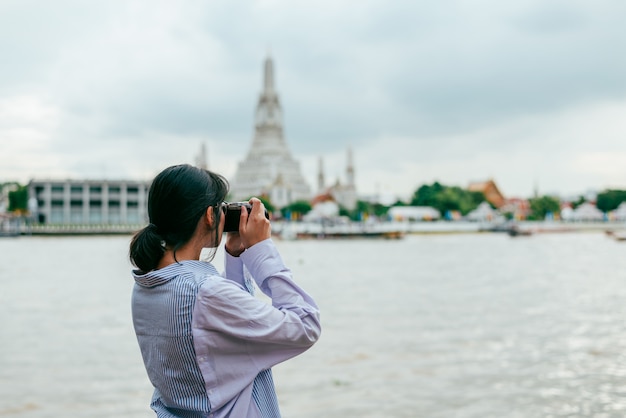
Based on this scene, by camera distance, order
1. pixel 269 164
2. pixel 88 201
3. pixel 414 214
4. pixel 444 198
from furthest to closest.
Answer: pixel 269 164
pixel 444 198
pixel 414 214
pixel 88 201

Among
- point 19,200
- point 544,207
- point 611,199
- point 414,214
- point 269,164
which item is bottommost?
point 414,214

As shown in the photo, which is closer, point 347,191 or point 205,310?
point 205,310

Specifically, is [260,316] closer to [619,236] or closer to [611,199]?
[619,236]

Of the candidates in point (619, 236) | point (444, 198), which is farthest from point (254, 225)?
point (444, 198)

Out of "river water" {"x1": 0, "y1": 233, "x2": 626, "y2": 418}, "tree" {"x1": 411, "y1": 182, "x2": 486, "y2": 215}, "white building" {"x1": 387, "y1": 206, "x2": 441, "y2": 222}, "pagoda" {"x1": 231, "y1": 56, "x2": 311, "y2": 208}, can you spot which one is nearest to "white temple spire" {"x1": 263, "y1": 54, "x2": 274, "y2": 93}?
"pagoda" {"x1": 231, "y1": 56, "x2": 311, "y2": 208}

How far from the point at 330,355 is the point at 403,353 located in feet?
2.75

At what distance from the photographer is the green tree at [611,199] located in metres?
96.2

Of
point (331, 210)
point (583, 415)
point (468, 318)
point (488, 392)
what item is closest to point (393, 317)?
point (468, 318)

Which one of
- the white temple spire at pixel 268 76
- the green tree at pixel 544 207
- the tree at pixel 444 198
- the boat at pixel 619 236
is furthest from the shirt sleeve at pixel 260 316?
the white temple spire at pixel 268 76

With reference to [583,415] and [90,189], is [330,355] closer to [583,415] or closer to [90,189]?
[583,415]

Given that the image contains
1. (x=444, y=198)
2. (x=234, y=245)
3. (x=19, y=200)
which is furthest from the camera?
(x=444, y=198)

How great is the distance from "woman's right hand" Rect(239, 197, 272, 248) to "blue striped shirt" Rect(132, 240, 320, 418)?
2cm

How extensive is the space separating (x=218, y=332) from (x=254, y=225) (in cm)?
25

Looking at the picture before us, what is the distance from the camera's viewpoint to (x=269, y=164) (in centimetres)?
9931
